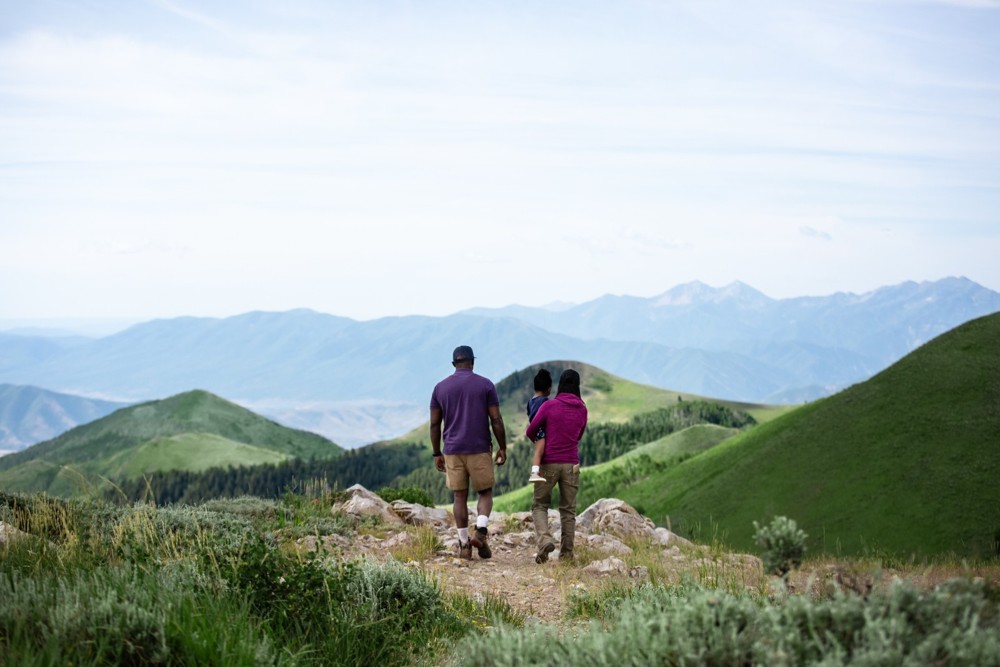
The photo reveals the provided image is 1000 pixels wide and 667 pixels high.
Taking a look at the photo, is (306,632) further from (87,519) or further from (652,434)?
(652,434)

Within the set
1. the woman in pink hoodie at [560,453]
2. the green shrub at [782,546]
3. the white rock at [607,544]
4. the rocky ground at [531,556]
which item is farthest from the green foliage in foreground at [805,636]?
the white rock at [607,544]

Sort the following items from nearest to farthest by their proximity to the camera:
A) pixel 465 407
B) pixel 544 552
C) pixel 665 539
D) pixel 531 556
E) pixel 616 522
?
1. pixel 465 407
2. pixel 544 552
3. pixel 531 556
4. pixel 665 539
5. pixel 616 522

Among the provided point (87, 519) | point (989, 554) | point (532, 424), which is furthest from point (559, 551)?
point (989, 554)

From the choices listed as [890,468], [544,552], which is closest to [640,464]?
[890,468]

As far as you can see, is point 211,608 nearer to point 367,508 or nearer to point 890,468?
point 367,508

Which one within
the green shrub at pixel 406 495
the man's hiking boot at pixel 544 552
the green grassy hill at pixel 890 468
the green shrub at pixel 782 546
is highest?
the green shrub at pixel 782 546

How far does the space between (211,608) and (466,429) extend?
7.06 meters

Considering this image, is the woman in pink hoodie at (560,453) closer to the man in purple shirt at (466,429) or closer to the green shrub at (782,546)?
the man in purple shirt at (466,429)

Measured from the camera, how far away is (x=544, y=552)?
563 inches

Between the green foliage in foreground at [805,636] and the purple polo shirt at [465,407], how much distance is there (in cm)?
789

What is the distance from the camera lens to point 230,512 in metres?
16.4

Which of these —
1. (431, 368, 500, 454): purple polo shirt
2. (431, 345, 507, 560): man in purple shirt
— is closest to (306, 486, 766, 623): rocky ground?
(431, 345, 507, 560): man in purple shirt

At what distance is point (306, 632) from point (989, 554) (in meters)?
40.1

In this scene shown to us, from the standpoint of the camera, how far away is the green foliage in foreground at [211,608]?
21.0ft
